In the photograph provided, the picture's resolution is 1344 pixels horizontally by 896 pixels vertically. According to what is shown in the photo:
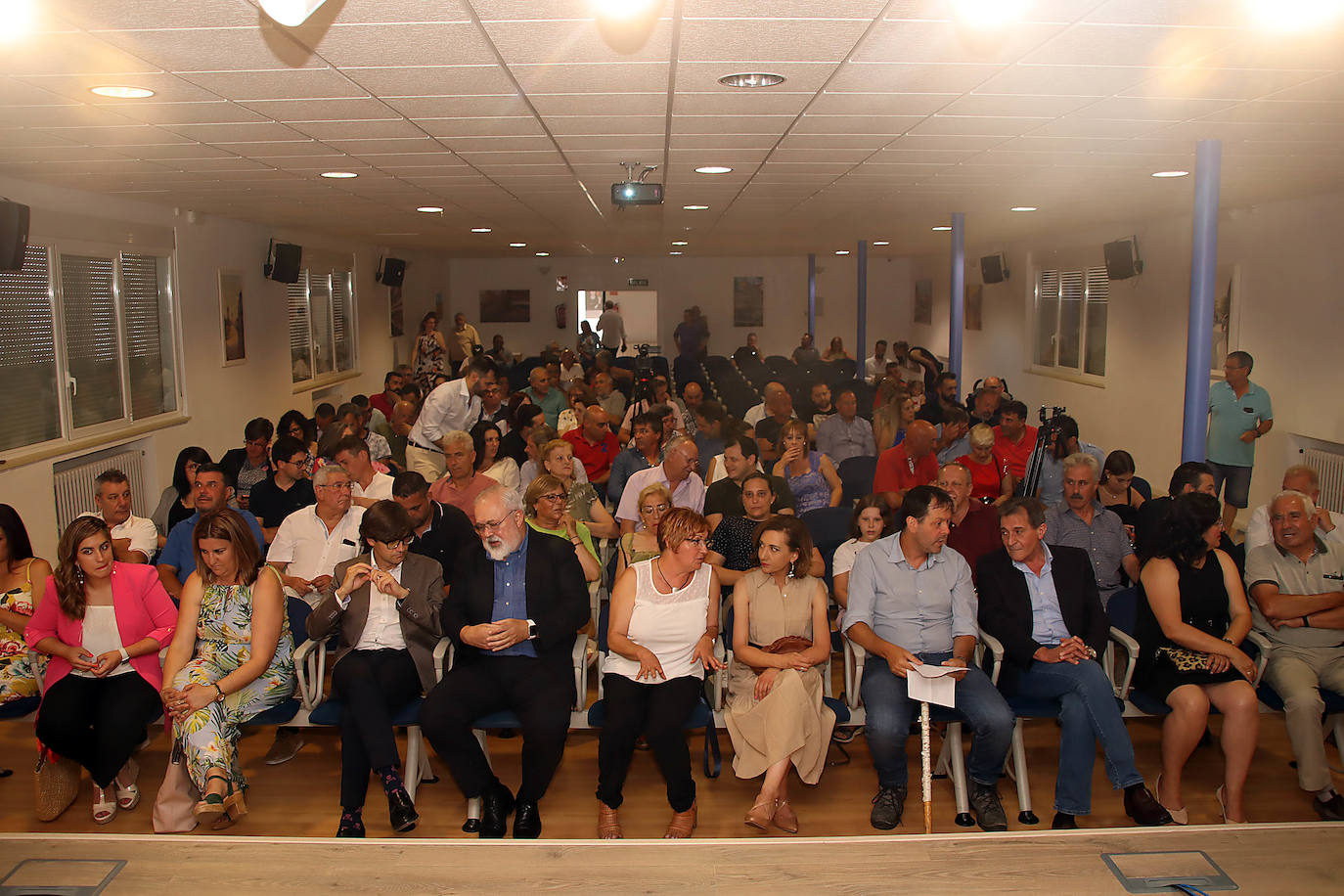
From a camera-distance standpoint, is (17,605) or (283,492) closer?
(17,605)

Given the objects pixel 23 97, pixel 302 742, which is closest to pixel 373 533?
pixel 302 742

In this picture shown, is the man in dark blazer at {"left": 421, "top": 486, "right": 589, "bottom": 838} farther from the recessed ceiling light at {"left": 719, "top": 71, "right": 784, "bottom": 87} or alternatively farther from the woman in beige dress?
the recessed ceiling light at {"left": 719, "top": 71, "right": 784, "bottom": 87}

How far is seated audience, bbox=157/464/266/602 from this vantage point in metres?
4.70

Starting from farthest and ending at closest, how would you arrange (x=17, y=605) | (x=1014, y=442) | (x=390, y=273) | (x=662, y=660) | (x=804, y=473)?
1. (x=390, y=273)
2. (x=1014, y=442)
3. (x=804, y=473)
4. (x=17, y=605)
5. (x=662, y=660)

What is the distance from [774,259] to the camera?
22703 mm

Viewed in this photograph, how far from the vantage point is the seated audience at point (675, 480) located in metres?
5.69

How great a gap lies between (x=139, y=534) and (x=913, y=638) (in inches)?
144

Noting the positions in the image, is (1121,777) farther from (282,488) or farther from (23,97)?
(23,97)

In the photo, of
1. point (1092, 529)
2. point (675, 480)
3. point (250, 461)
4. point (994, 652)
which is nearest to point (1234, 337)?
point (1092, 529)

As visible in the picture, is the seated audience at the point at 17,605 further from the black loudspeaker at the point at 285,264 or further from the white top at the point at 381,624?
the black loudspeaker at the point at 285,264

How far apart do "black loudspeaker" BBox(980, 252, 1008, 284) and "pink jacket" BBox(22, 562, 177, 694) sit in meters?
14.3

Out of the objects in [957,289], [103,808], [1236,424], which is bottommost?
[103,808]

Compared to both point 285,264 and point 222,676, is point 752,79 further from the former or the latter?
point 285,264

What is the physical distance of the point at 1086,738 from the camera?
12.5 feet
